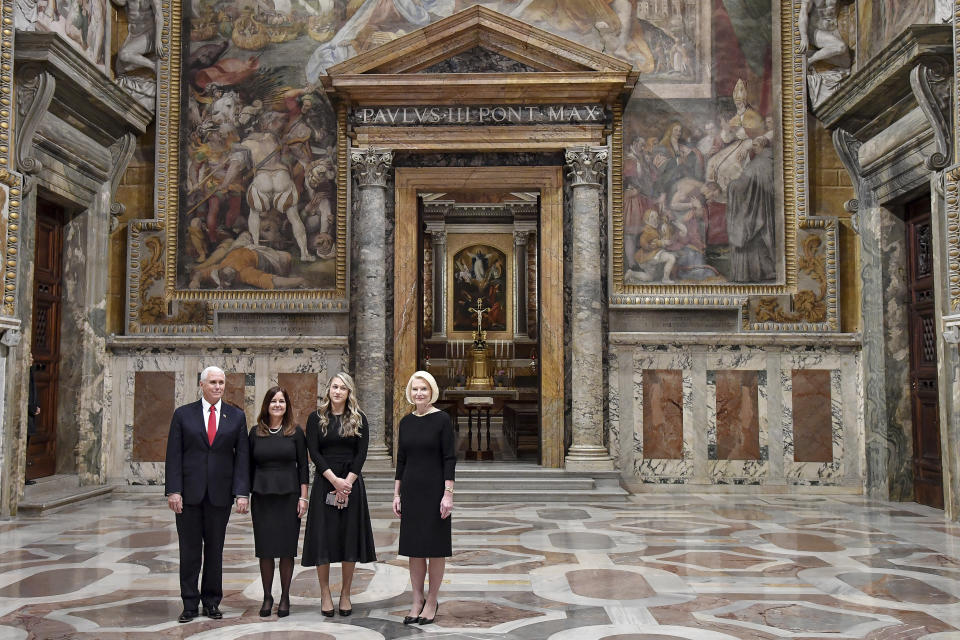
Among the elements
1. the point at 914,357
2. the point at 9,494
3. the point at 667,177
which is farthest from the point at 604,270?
the point at 9,494

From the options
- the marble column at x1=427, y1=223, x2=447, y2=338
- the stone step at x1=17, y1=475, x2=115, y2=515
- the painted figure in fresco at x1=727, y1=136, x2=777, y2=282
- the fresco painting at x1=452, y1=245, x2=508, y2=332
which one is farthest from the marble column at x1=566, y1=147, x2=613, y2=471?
the fresco painting at x1=452, y1=245, x2=508, y2=332

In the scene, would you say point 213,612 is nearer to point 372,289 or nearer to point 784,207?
point 372,289

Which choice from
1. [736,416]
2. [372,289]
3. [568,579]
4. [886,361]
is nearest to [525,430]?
[736,416]

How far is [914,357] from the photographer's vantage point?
10.7 metres

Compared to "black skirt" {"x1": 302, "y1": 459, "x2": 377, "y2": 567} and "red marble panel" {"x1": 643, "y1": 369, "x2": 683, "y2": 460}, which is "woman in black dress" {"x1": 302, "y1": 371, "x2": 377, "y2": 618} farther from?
"red marble panel" {"x1": 643, "y1": 369, "x2": 683, "y2": 460}

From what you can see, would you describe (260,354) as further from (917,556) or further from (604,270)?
(917,556)

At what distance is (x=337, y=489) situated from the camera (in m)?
5.15

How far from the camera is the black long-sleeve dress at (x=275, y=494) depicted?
17.1 feet

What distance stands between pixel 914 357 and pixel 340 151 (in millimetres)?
8092

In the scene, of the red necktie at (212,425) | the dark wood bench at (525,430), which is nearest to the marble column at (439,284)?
the dark wood bench at (525,430)

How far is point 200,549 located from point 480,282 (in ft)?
53.2

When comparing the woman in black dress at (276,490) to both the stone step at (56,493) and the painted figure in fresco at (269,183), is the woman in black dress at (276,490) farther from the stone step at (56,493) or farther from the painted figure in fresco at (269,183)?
the painted figure in fresco at (269,183)

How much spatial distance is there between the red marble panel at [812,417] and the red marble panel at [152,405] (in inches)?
333

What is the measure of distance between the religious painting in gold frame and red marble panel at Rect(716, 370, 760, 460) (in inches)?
388
